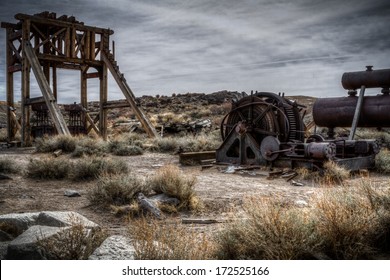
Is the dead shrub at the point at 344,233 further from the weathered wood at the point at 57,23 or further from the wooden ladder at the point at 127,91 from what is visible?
the weathered wood at the point at 57,23

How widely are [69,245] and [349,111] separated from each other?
7.73 meters

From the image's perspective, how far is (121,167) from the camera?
7.49 m

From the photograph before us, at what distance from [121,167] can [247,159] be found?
3441mm

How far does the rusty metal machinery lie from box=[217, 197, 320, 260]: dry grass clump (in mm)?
5027

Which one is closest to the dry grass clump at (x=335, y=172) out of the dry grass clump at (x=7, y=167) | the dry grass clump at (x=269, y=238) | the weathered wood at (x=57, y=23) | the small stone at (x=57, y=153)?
the dry grass clump at (x=269, y=238)

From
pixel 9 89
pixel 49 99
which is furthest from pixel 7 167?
pixel 9 89

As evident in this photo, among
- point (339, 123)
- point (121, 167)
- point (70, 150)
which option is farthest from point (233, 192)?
point (70, 150)

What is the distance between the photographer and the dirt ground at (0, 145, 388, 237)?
4678 mm

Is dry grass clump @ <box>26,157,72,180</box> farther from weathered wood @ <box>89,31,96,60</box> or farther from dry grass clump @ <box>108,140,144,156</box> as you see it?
weathered wood @ <box>89,31,96,60</box>

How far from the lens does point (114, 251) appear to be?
273 centimetres

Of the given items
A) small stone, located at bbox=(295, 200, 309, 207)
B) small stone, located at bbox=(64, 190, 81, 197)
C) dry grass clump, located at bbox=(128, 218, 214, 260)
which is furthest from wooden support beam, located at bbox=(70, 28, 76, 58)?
dry grass clump, located at bbox=(128, 218, 214, 260)

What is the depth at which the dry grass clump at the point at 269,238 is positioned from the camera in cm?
272

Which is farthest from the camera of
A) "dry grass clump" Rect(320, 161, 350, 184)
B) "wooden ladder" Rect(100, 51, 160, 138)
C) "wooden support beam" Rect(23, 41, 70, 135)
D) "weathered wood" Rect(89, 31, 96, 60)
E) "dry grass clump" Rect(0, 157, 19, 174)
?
"weathered wood" Rect(89, 31, 96, 60)

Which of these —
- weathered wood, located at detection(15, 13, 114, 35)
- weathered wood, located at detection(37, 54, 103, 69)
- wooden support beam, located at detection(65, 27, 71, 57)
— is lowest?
weathered wood, located at detection(37, 54, 103, 69)
